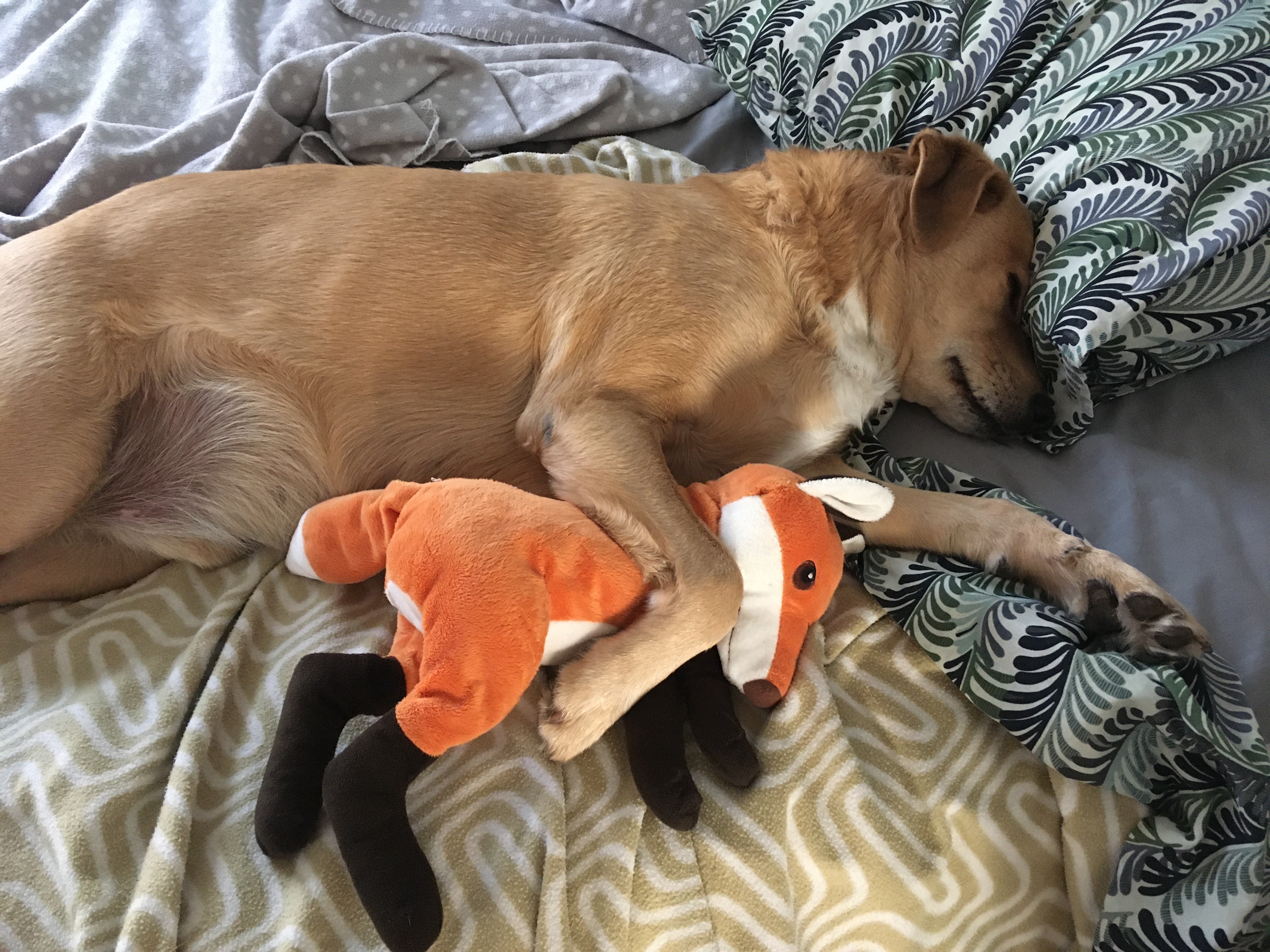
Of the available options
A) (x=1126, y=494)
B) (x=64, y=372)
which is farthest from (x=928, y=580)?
(x=64, y=372)

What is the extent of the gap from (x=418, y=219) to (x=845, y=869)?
1610 millimetres

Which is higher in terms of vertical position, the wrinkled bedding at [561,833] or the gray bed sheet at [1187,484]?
the gray bed sheet at [1187,484]

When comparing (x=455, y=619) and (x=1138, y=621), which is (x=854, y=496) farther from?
(x=455, y=619)

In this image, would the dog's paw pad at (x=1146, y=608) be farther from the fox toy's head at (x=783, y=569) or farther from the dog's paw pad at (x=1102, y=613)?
the fox toy's head at (x=783, y=569)

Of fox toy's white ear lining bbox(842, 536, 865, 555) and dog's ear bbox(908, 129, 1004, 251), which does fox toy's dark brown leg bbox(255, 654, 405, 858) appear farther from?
dog's ear bbox(908, 129, 1004, 251)

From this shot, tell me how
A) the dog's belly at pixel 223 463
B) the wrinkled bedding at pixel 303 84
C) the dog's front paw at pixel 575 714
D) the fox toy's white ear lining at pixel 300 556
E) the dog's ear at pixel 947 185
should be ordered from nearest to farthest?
1. the dog's front paw at pixel 575 714
2. the fox toy's white ear lining at pixel 300 556
3. the dog's belly at pixel 223 463
4. the dog's ear at pixel 947 185
5. the wrinkled bedding at pixel 303 84

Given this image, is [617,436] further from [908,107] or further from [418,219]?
[908,107]

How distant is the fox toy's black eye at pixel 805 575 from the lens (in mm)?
1429

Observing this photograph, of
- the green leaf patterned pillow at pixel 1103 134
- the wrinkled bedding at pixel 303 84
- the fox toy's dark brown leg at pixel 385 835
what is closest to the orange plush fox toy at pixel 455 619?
the fox toy's dark brown leg at pixel 385 835

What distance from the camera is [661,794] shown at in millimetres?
1298

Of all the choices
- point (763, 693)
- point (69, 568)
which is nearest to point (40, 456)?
point (69, 568)

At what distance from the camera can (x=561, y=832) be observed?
128 centimetres

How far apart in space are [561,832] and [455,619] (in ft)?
1.26

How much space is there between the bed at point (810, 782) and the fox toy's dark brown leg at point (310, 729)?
2.0 inches
